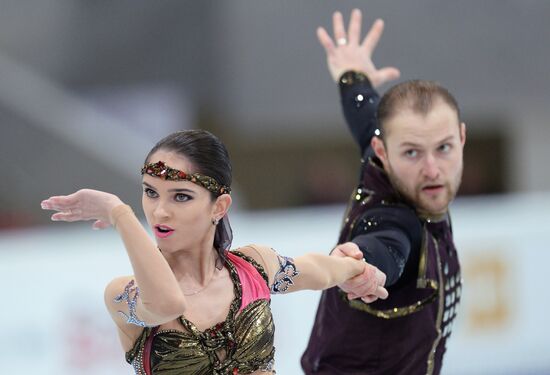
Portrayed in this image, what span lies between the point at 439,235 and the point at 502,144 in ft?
22.3

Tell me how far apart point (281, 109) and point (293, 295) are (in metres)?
3.91

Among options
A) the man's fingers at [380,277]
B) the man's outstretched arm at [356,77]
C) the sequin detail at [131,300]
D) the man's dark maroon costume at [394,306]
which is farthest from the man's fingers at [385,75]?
the sequin detail at [131,300]

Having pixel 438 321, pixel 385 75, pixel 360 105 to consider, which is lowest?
pixel 438 321

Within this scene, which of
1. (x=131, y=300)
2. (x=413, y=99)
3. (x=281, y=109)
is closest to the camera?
(x=131, y=300)

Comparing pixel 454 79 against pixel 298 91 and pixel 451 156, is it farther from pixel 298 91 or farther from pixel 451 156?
pixel 451 156

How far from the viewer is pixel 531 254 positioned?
7.26 m

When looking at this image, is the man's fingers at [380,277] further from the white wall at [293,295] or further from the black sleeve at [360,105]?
the white wall at [293,295]

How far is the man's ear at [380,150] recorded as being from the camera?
388cm

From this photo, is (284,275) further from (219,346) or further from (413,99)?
(413,99)

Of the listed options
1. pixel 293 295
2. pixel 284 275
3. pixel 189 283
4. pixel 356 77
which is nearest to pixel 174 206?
pixel 189 283

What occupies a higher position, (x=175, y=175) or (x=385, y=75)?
(x=385, y=75)

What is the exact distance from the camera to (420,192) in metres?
3.76

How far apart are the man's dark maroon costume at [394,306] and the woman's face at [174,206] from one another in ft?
3.03

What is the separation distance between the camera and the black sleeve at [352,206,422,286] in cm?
348
